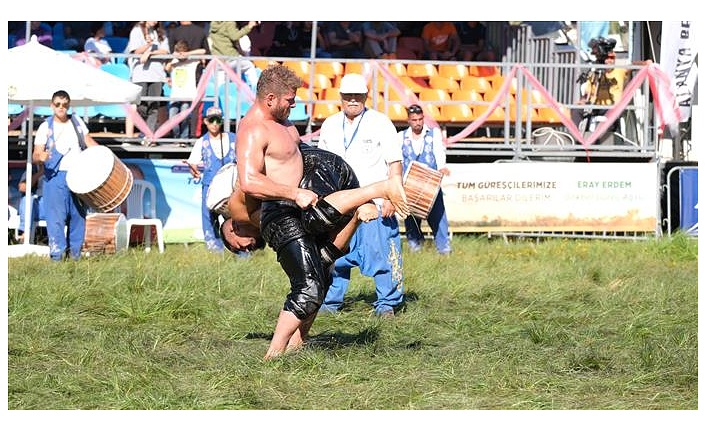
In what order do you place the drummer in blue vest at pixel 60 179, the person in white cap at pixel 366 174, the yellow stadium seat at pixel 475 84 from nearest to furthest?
the person in white cap at pixel 366 174 < the drummer in blue vest at pixel 60 179 < the yellow stadium seat at pixel 475 84

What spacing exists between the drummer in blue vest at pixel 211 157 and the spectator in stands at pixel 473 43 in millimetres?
5975

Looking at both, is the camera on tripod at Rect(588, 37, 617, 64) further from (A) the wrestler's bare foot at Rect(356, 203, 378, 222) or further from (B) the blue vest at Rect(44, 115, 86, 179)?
(A) the wrestler's bare foot at Rect(356, 203, 378, 222)

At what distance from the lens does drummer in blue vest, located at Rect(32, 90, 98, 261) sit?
45.0 feet

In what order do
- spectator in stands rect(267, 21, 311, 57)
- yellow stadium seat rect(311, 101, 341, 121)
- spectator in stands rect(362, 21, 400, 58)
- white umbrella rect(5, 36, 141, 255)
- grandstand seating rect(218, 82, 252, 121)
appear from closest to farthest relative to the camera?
white umbrella rect(5, 36, 141, 255) → grandstand seating rect(218, 82, 252, 121) → yellow stadium seat rect(311, 101, 341, 121) → spectator in stands rect(267, 21, 311, 57) → spectator in stands rect(362, 21, 400, 58)

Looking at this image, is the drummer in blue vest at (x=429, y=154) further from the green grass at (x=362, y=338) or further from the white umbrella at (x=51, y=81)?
the white umbrella at (x=51, y=81)

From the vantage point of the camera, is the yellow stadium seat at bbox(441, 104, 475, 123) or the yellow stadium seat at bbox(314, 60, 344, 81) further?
the yellow stadium seat at bbox(314, 60, 344, 81)

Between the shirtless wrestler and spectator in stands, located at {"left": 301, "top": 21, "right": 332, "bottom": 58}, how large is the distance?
37.0ft

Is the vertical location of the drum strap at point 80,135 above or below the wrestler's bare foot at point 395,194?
above

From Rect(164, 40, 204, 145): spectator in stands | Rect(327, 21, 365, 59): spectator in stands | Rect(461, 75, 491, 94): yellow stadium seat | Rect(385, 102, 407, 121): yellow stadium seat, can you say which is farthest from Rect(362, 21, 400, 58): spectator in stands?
Rect(164, 40, 204, 145): spectator in stands

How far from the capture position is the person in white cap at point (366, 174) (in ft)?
31.8

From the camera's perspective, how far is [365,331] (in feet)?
28.4

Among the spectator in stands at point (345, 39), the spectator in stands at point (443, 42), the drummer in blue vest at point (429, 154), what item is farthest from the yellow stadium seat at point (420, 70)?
the drummer in blue vest at point (429, 154)
